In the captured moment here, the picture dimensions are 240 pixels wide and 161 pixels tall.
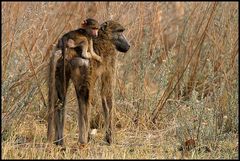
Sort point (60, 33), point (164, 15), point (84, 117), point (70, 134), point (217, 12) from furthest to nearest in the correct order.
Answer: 1. point (164, 15)
2. point (217, 12)
3. point (60, 33)
4. point (70, 134)
5. point (84, 117)

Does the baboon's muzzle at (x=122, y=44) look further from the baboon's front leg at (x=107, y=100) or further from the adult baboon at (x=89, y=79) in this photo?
the baboon's front leg at (x=107, y=100)

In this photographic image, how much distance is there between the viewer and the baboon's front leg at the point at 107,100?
6004 millimetres

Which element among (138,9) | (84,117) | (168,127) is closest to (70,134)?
(84,117)

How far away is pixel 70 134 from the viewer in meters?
6.19

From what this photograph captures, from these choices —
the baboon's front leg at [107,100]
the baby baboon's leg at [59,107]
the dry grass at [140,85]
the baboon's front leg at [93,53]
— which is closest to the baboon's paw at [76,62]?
the baby baboon's leg at [59,107]

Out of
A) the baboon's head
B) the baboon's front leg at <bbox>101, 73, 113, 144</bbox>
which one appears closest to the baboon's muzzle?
the baboon's head

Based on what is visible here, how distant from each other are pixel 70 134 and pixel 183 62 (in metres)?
1.95

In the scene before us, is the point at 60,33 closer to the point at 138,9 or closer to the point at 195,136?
the point at 138,9

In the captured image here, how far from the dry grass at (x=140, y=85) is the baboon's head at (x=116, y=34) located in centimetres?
69

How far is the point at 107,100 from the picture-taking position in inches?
239

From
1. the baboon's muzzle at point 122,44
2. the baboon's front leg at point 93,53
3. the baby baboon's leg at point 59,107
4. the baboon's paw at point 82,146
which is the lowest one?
the baboon's paw at point 82,146

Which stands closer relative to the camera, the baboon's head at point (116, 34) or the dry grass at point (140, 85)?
the dry grass at point (140, 85)

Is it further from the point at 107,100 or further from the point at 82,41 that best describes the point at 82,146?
the point at 82,41

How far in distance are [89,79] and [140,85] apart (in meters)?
1.58
